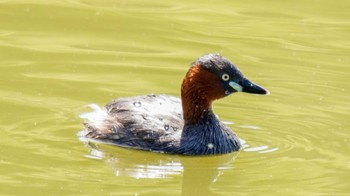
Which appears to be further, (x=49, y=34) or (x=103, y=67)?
→ (x=49, y=34)

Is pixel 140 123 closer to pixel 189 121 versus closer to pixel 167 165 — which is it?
pixel 189 121

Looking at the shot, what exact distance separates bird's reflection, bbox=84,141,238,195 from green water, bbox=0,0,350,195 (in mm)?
17

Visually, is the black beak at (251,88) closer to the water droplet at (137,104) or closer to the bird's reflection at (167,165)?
the bird's reflection at (167,165)

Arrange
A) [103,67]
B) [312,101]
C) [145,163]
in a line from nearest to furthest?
[145,163] < [312,101] < [103,67]

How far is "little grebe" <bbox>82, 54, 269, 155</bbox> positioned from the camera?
1160cm

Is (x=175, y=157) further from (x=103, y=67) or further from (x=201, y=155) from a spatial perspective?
(x=103, y=67)

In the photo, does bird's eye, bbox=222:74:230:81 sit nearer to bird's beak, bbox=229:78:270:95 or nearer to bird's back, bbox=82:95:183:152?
bird's beak, bbox=229:78:270:95

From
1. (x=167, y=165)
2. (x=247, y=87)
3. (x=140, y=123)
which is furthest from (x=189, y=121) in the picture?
(x=167, y=165)

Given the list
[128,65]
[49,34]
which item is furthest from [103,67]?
[49,34]

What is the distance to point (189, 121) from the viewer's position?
11.8 metres

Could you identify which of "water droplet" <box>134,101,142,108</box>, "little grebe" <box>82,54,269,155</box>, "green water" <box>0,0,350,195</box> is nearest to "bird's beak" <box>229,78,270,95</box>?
"little grebe" <box>82,54,269,155</box>

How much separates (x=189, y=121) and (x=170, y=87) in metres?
1.52

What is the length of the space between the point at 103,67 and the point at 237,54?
1611 mm

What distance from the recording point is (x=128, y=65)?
13875mm
